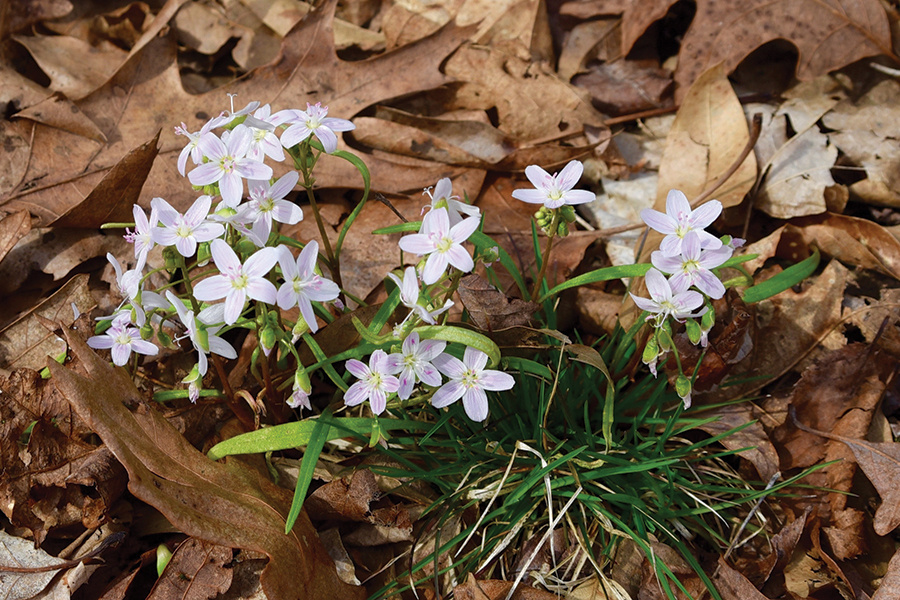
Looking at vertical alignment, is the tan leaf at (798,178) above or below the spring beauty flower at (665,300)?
below

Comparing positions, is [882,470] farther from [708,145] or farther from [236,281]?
[236,281]

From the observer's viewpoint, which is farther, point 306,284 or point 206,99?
point 206,99

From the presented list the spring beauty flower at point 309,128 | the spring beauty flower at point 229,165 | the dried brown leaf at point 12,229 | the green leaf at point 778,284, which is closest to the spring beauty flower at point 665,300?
the green leaf at point 778,284

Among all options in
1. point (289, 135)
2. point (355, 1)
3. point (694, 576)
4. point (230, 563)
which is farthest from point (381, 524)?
point (355, 1)

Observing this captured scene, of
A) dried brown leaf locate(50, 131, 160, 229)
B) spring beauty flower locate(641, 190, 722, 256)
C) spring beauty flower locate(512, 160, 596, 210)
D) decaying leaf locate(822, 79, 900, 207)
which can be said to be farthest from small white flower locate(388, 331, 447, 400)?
decaying leaf locate(822, 79, 900, 207)

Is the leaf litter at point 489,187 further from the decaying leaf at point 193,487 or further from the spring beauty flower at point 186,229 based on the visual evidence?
the spring beauty flower at point 186,229


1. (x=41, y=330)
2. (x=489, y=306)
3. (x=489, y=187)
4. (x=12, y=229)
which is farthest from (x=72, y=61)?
(x=489, y=306)

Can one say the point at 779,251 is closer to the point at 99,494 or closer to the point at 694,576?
the point at 694,576

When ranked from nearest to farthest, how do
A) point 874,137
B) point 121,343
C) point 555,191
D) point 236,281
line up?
point 236,281, point 555,191, point 121,343, point 874,137
